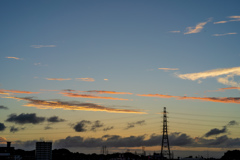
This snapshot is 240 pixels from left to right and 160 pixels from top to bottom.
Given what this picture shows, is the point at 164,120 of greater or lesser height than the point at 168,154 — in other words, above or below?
above

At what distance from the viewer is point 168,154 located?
170000 mm

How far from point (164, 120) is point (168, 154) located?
19.1m

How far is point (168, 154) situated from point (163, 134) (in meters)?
12.6

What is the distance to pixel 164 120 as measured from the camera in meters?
172

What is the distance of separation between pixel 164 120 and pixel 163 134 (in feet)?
29.4

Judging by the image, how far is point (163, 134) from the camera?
167m

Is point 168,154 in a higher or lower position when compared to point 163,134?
lower
